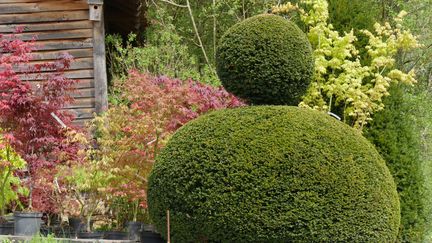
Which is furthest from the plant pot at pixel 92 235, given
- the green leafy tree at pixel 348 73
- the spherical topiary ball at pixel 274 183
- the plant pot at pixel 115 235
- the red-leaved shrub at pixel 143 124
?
the green leafy tree at pixel 348 73

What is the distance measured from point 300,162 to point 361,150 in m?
0.62

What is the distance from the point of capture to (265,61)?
648 cm

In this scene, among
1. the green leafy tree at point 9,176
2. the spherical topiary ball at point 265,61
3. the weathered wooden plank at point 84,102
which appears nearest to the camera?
the spherical topiary ball at point 265,61

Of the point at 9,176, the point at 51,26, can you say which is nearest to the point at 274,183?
the point at 9,176

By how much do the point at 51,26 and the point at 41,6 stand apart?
37 cm

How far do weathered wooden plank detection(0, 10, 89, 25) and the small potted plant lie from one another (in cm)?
403

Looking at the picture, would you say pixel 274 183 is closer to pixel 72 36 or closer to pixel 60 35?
pixel 72 36

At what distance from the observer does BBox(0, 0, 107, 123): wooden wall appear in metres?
12.0

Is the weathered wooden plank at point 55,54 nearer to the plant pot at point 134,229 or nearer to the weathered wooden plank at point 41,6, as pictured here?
the weathered wooden plank at point 41,6

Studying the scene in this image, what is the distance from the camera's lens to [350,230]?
588cm

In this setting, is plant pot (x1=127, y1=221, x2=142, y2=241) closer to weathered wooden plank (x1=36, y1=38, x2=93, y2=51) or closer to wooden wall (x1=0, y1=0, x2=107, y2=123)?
wooden wall (x1=0, y1=0, x2=107, y2=123)

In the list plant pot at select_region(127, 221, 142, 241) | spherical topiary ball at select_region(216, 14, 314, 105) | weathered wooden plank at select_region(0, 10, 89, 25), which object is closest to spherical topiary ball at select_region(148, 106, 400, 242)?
spherical topiary ball at select_region(216, 14, 314, 105)

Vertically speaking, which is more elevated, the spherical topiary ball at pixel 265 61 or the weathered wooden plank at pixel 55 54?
the spherical topiary ball at pixel 265 61

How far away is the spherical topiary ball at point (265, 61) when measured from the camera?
6.50 meters
